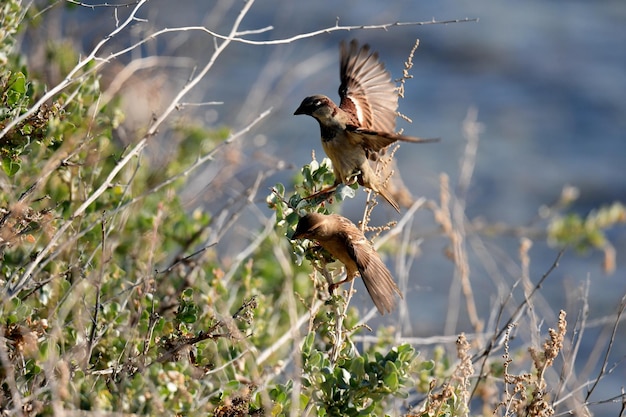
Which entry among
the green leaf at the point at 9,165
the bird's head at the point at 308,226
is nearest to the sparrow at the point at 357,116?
the bird's head at the point at 308,226

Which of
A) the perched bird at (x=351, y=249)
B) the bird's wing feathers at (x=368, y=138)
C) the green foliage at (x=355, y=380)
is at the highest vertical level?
the bird's wing feathers at (x=368, y=138)

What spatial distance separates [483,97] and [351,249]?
885 cm

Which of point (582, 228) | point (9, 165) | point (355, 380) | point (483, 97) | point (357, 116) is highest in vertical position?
point (9, 165)

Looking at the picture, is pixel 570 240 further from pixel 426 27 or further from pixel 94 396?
pixel 426 27

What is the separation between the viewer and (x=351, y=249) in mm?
3080

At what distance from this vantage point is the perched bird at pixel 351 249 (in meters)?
2.97

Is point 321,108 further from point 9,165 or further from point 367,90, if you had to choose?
point 9,165

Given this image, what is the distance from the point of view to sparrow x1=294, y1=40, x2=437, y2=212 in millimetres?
3402

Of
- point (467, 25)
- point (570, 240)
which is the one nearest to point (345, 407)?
point (570, 240)

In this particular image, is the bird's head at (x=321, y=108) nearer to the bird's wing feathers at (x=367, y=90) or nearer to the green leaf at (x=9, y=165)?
the bird's wing feathers at (x=367, y=90)

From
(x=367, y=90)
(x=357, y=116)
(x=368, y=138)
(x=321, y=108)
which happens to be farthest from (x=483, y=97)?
(x=368, y=138)

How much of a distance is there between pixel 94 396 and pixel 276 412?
594mm

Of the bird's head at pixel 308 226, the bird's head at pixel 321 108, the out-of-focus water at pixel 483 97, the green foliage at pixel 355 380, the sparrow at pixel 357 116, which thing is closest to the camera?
the green foliage at pixel 355 380

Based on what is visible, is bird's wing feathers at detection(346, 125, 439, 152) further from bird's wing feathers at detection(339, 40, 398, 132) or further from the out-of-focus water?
the out-of-focus water
